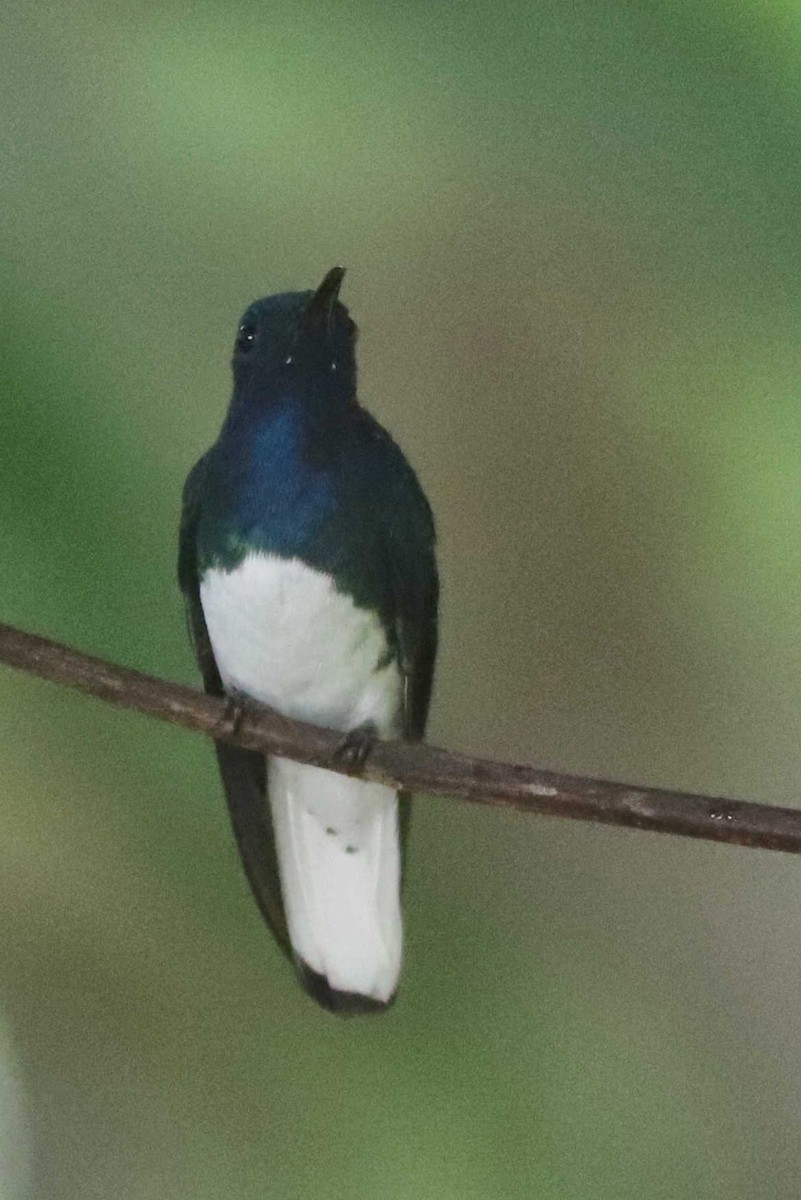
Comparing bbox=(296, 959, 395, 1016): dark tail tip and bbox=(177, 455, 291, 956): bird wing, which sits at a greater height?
bbox=(177, 455, 291, 956): bird wing

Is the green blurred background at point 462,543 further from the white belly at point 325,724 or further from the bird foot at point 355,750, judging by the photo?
the bird foot at point 355,750

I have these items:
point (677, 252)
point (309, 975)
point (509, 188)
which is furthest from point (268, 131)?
point (309, 975)

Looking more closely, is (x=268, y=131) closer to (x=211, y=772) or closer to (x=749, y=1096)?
(x=211, y=772)

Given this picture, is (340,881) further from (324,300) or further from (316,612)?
(324,300)

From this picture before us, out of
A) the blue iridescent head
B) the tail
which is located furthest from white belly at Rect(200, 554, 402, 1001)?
the blue iridescent head

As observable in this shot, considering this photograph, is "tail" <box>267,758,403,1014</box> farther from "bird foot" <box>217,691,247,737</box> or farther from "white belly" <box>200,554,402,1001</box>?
"bird foot" <box>217,691,247,737</box>


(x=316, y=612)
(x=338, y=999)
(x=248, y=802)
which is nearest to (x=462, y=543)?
(x=316, y=612)

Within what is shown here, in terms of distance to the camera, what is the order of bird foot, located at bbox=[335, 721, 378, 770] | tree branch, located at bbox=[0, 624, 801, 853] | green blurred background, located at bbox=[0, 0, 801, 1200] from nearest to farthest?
tree branch, located at bbox=[0, 624, 801, 853]
bird foot, located at bbox=[335, 721, 378, 770]
green blurred background, located at bbox=[0, 0, 801, 1200]
